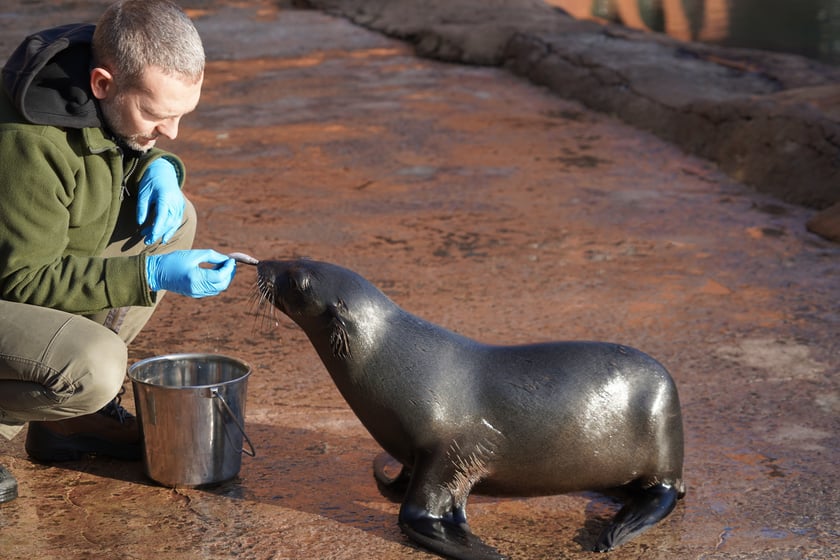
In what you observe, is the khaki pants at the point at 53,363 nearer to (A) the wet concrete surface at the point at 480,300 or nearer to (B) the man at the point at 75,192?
(B) the man at the point at 75,192

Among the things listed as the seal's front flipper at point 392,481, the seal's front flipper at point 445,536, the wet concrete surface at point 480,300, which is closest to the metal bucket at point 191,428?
the wet concrete surface at point 480,300

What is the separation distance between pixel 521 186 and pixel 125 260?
439cm

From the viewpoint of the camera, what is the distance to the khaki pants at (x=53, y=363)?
303cm

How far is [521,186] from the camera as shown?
7.22 metres

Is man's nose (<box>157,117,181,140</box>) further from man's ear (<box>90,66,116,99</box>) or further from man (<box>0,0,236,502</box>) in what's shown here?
man's ear (<box>90,66,116,99</box>)

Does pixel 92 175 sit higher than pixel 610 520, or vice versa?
pixel 92 175

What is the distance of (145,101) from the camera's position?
10.2 feet

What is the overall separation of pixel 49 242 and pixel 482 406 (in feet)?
4.21

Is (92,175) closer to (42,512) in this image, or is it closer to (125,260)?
(125,260)

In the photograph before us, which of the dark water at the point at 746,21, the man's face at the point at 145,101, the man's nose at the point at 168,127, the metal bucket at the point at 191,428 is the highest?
the man's face at the point at 145,101

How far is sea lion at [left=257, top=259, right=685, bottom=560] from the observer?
10.3ft

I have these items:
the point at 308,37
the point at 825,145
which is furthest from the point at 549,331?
the point at 308,37

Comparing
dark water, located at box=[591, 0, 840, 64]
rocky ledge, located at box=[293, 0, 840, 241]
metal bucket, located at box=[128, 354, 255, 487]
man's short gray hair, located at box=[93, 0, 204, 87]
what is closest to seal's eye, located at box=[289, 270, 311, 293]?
metal bucket, located at box=[128, 354, 255, 487]

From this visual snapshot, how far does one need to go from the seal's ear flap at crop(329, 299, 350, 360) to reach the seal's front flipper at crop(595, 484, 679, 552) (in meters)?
0.89
